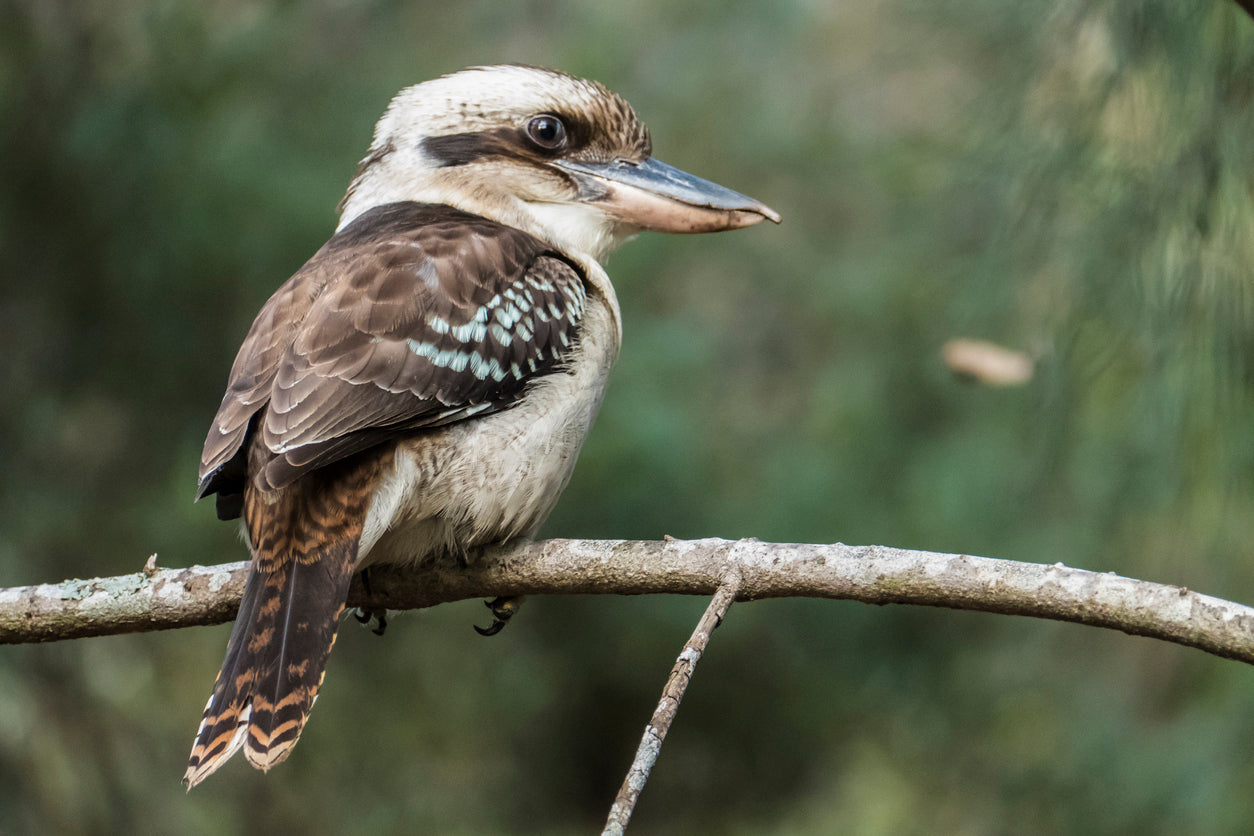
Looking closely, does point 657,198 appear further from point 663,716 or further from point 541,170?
point 663,716

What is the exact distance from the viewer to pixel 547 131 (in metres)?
2.27

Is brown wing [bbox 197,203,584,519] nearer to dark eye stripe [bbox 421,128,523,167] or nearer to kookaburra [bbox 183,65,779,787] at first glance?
kookaburra [bbox 183,65,779,787]

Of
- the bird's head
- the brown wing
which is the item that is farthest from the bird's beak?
the brown wing

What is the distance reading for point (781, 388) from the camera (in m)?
5.47

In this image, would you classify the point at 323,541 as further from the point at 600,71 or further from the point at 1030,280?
the point at 600,71

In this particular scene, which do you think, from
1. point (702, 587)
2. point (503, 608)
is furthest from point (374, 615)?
point (702, 587)

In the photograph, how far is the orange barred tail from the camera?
1512 millimetres

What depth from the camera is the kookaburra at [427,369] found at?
5.20ft

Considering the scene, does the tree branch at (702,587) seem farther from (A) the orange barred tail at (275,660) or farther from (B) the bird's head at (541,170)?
(B) the bird's head at (541,170)

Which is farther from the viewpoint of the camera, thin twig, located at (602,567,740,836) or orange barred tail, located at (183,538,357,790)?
orange barred tail, located at (183,538,357,790)

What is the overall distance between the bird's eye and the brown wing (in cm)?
30

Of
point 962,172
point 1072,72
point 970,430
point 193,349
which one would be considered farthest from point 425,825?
point 1072,72

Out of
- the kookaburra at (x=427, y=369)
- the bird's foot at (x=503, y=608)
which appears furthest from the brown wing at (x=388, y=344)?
the bird's foot at (x=503, y=608)

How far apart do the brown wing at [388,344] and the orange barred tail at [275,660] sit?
13cm
